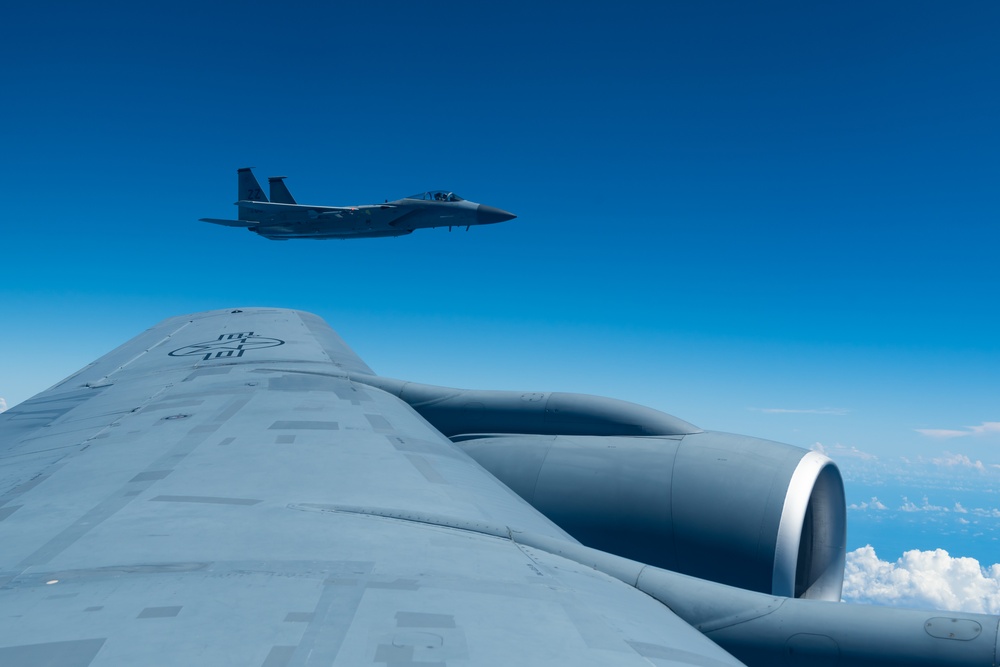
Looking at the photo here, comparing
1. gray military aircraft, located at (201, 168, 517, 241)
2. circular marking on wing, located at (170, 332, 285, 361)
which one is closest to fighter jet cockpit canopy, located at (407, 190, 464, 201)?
gray military aircraft, located at (201, 168, 517, 241)

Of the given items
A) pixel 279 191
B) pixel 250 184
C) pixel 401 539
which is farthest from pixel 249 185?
pixel 401 539

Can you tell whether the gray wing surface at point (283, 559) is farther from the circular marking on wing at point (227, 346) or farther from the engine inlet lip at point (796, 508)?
the circular marking on wing at point (227, 346)

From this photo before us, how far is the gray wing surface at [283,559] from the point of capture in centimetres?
225

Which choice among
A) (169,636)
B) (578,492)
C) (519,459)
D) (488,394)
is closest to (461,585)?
(169,636)

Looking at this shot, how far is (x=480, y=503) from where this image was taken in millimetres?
4641

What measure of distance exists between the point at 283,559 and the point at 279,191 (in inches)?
1404

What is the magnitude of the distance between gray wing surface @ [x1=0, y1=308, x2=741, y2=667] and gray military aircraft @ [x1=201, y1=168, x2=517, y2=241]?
22920mm

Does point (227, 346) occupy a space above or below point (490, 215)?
below

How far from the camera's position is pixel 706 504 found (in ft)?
23.0

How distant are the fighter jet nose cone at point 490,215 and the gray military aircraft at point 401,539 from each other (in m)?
20.0

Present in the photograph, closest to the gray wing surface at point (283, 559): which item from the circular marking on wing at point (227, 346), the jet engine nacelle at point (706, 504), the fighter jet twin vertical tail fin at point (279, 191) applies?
the jet engine nacelle at point (706, 504)

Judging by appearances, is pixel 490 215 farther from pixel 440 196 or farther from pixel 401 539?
pixel 401 539

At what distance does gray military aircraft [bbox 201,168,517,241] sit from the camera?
1137 inches

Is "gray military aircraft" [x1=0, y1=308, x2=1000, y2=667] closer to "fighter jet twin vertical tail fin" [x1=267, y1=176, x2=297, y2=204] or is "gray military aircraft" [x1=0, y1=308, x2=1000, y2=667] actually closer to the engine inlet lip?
the engine inlet lip
